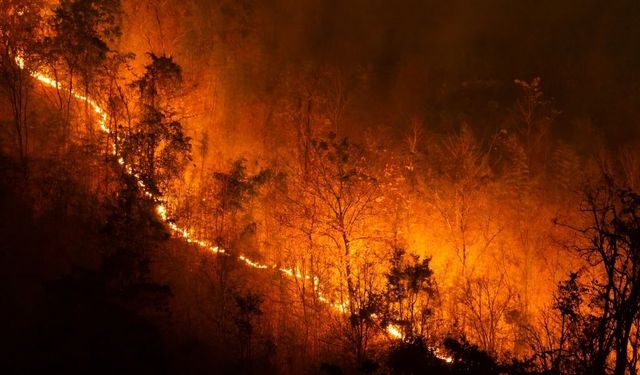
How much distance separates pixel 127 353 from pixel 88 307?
135 centimetres

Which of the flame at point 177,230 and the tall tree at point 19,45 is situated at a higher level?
the tall tree at point 19,45

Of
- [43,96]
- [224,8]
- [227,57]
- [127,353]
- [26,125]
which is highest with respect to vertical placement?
Result: [224,8]

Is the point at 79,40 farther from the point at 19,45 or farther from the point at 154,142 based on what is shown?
the point at 154,142

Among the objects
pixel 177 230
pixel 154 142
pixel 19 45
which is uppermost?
pixel 19 45

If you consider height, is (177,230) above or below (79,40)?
below

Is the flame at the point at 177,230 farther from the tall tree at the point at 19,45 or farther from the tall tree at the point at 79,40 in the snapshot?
the tall tree at the point at 79,40

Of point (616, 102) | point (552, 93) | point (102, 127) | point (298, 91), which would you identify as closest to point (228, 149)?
point (298, 91)

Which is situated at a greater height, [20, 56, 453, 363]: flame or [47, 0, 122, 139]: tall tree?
[47, 0, 122, 139]: tall tree

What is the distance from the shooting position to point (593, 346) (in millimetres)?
11844

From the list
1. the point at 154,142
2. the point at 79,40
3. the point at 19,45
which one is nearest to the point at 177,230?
the point at 154,142

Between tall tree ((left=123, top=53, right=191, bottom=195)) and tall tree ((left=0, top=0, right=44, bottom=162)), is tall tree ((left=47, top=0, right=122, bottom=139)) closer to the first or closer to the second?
tall tree ((left=0, top=0, right=44, bottom=162))

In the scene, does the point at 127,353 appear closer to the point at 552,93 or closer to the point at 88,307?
the point at 88,307

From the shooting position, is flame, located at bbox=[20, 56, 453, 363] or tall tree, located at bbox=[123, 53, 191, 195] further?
tall tree, located at bbox=[123, 53, 191, 195]

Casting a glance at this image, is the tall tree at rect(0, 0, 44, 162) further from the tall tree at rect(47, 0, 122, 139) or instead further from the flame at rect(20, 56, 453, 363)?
the tall tree at rect(47, 0, 122, 139)
